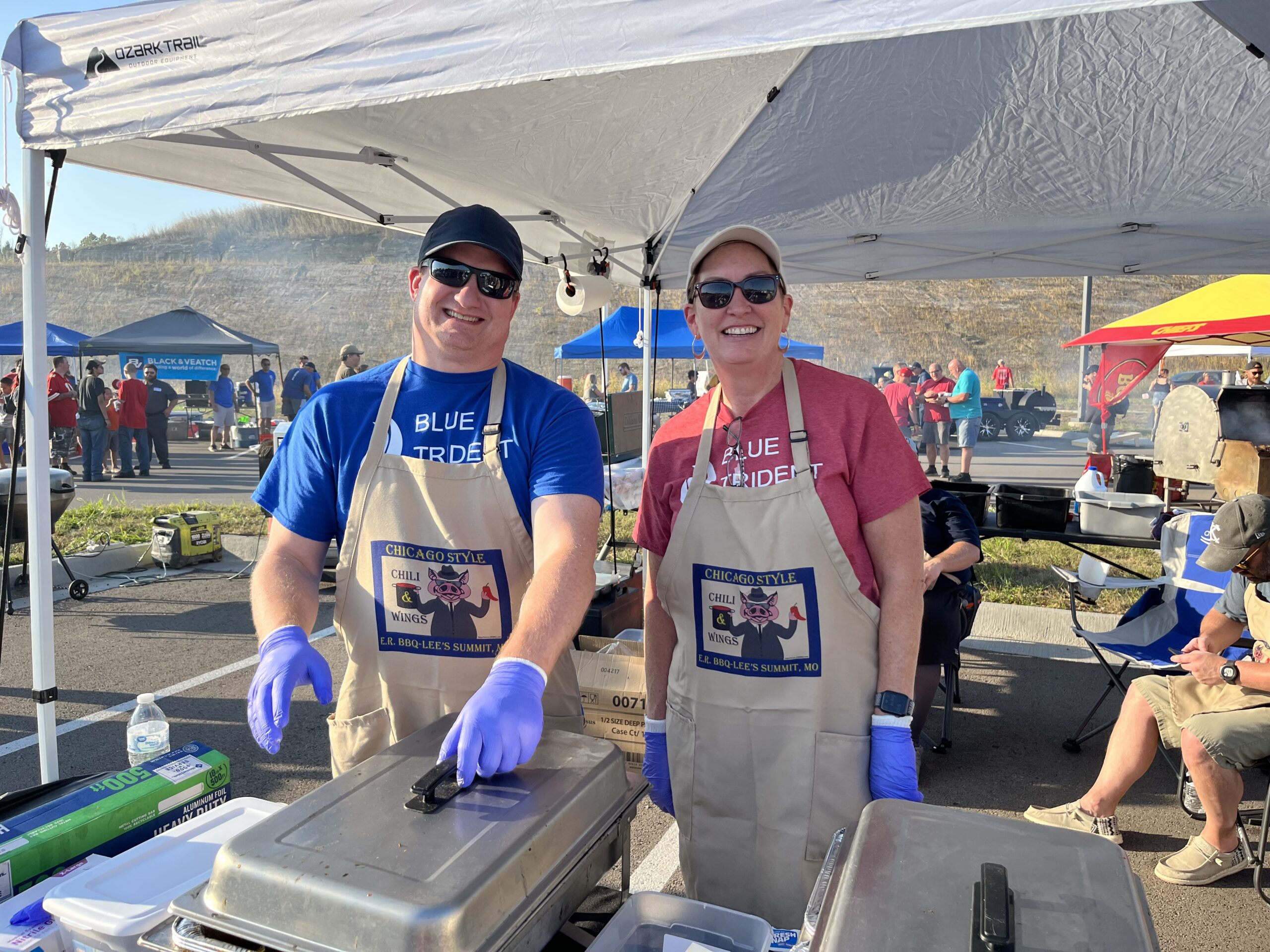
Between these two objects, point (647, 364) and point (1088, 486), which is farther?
point (1088, 486)

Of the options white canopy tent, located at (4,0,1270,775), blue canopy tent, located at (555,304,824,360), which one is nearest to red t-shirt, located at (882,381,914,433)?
blue canopy tent, located at (555,304,824,360)

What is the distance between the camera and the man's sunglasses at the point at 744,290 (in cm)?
176

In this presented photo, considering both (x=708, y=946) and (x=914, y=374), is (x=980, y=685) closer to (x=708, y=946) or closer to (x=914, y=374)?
(x=708, y=946)

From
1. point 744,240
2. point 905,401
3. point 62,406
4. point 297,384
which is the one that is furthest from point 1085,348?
point 744,240

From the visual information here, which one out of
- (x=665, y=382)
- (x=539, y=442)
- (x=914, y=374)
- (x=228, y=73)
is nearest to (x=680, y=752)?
(x=539, y=442)

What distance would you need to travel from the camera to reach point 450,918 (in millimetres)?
858

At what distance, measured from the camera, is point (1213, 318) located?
21.7ft

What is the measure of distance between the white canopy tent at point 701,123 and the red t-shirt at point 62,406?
12732mm

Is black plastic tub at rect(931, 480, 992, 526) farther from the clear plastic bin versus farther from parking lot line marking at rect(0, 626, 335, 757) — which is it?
the clear plastic bin

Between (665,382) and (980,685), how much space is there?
28630mm

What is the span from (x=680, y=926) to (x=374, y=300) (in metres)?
48.3

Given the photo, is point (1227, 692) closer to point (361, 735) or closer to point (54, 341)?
point (361, 735)

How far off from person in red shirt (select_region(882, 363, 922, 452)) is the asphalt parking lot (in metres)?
10.1

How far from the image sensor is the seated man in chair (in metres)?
2.83
